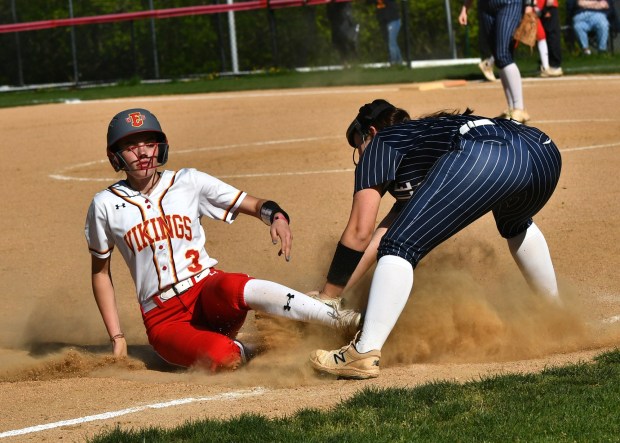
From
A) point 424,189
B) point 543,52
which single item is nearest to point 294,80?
point 543,52

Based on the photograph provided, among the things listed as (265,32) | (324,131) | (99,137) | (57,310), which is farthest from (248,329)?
(265,32)

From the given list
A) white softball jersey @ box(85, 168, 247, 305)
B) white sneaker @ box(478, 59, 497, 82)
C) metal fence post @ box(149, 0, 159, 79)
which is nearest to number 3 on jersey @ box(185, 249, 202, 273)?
white softball jersey @ box(85, 168, 247, 305)

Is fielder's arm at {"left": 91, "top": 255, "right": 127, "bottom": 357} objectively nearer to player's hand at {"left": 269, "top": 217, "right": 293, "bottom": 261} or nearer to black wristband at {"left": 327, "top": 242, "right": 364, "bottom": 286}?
player's hand at {"left": 269, "top": 217, "right": 293, "bottom": 261}

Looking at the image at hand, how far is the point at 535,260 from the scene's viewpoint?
5859 mm

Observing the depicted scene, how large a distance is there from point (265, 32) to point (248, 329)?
1608cm

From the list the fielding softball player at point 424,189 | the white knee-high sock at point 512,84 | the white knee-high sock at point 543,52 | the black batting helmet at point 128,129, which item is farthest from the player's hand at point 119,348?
the white knee-high sock at point 543,52

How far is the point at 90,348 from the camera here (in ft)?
21.9

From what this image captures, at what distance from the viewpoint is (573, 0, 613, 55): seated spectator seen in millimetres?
20188

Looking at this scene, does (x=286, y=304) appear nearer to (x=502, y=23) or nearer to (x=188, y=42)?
(x=502, y=23)

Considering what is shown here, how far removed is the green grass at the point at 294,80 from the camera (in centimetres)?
1875

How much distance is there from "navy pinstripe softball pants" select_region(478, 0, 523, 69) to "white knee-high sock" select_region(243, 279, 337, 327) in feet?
23.5

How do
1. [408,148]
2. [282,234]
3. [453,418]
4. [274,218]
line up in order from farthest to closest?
[274,218] → [282,234] → [408,148] → [453,418]

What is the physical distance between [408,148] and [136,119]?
1.42 meters

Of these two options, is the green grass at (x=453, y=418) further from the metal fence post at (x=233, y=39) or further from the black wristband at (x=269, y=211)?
the metal fence post at (x=233, y=39)
